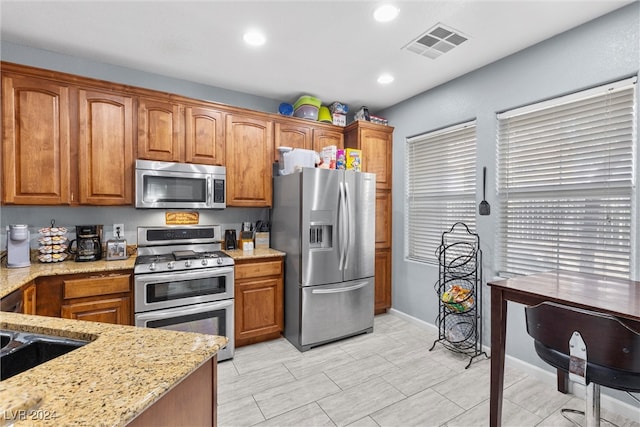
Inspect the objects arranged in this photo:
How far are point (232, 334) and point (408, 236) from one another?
7.33 feet

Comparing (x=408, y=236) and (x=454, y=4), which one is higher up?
(x=454, y=4)

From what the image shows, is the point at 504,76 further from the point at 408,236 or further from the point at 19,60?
the point at 19,60

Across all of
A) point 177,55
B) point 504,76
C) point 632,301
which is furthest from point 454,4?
point 177,55

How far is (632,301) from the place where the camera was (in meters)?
1.47

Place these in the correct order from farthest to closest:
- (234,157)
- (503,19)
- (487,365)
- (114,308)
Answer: (234,157) < (487,365) < (114,308) < (503,19)

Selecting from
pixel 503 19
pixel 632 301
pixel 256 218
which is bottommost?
pixel 632 301

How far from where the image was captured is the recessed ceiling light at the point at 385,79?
2998 mm

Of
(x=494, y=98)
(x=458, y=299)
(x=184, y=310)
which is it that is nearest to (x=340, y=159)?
(x=494, y=98)

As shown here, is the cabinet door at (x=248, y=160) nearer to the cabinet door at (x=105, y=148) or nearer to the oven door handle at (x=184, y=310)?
the cabinet door at (x=105, y=148)

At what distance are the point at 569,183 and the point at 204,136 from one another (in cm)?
310

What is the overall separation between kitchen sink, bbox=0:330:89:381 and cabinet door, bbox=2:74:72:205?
181 cm

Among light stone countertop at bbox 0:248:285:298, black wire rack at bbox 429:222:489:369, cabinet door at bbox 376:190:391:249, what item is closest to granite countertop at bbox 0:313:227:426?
light stone countertop at bbox 0:248:285:298

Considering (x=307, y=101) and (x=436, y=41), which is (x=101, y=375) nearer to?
(x=436, y=41)

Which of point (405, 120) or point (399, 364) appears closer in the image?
point (399, 364)
